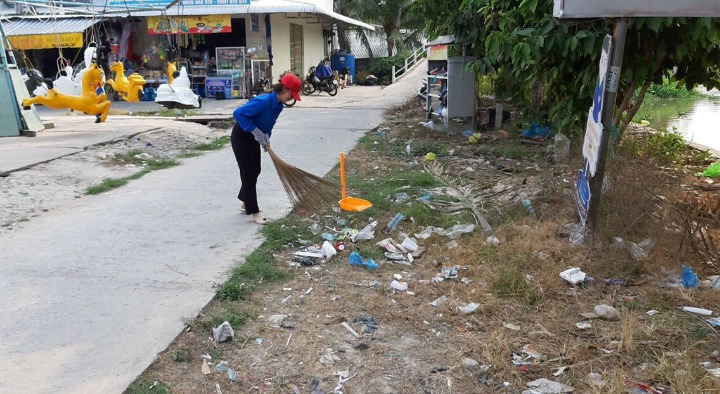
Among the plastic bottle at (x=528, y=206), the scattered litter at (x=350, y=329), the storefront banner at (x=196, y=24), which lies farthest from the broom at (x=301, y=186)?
the storefront banner at (x=196, y=24)

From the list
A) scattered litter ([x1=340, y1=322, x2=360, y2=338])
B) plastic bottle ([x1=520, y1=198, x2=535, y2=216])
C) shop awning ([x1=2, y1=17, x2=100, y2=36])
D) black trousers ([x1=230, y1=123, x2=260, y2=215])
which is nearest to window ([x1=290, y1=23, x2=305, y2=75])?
shop awning ([x1=2, y1=17, x2=100, y2=36])

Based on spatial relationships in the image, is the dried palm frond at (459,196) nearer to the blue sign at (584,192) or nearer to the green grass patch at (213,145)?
the blue sign at (584,192)

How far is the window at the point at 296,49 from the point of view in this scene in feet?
76.0

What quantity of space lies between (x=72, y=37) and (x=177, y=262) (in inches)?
649

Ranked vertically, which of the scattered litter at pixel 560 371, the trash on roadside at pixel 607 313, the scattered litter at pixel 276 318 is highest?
the trash on roadside at pixel 607 313

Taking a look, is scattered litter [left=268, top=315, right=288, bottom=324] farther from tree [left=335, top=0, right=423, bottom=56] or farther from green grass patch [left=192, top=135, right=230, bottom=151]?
tree [left=335, top=0, right=423, bottom=56]

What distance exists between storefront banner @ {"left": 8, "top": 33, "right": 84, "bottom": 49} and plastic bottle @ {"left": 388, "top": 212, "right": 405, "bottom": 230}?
15990mm

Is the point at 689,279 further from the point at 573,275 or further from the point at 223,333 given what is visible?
the point at 223,333

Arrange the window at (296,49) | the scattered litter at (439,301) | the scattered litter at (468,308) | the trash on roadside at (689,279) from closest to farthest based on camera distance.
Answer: the scattered litter at (468,308) < the scattered litter at (439,301) < the trash on roadside at (689,279) < the window at (296,49)

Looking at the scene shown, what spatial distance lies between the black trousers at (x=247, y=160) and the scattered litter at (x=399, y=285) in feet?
6.50

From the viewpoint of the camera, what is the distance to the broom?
5.66 metres

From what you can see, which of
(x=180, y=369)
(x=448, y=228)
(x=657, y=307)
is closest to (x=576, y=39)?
(x=448, y=228)

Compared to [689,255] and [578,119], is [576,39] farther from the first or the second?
[689,255]

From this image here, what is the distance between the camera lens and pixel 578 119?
6184 millimetres
